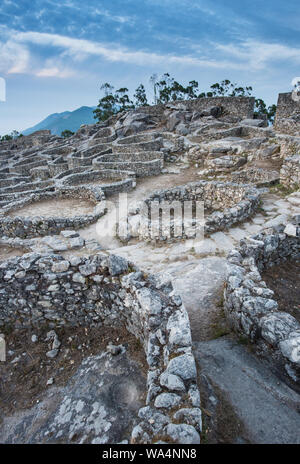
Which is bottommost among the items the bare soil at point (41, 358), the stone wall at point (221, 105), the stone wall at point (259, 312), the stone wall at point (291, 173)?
the bare soil at point (41, 358)

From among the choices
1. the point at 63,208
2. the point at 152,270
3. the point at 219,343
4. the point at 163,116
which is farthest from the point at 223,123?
the point at 219,343

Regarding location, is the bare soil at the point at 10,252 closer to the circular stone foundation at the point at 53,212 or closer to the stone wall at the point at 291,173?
the circular stone foundation at the point at 53,212

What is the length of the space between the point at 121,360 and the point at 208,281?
3.00 meters

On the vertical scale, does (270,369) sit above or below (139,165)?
below

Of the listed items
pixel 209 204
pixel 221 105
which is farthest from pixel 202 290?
pixel 221 105

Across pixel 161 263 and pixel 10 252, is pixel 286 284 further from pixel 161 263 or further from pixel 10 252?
pixel 10 252

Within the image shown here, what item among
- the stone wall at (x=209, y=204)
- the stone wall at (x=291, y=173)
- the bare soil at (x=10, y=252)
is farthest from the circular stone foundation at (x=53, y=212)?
the stone wall at (x=291, y=173)

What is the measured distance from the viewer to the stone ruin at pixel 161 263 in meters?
3.50

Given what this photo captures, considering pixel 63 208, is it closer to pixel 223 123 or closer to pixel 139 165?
pixel 139 165

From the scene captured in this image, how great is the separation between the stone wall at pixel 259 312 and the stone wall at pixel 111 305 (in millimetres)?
1221

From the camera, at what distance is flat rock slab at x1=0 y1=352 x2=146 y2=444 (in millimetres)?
3504

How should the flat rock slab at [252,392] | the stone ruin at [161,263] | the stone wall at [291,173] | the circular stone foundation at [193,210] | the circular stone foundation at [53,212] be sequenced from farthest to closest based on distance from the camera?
the circular stone foundation at [53,212] < the stone wall at [291,173] < the circular stone foundation at [193,210] < the stone ruin at [161,263] < the flat rock slab at [252,392]

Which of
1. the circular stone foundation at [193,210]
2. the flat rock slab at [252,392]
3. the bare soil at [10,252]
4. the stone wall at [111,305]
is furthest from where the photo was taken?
the bare soil at [10,252]

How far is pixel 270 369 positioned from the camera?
3.90m
